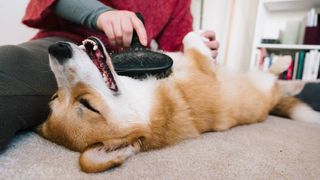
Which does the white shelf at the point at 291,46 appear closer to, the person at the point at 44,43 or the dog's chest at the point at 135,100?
the person at the point at 44,43

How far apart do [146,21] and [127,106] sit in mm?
725

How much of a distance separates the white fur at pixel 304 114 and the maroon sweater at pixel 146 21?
767 millimetres

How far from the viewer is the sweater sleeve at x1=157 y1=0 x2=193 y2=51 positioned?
5.45ft

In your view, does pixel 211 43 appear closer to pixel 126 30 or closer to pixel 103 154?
pixel 126 30

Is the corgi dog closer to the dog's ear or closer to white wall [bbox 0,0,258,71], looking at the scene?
the dog's ear

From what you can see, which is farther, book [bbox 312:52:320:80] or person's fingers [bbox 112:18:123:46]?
book [bbox 312:52:320:80]

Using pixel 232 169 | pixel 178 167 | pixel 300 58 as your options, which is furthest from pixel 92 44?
pixel 300 58

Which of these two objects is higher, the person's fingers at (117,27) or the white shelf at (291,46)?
the person's fingers at (117,27)

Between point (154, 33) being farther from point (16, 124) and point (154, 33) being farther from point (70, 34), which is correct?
point (16, 124)

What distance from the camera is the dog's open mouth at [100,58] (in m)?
0.88

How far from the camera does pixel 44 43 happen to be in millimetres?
1164

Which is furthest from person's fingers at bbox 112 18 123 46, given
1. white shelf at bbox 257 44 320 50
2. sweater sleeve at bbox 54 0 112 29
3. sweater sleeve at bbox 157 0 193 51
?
white shelf at bbox 257 44 320 50

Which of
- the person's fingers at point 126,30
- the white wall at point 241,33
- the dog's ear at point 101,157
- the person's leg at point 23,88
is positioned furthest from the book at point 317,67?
the person's leg at point 23,88

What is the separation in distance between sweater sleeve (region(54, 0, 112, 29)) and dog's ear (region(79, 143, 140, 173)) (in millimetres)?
525
